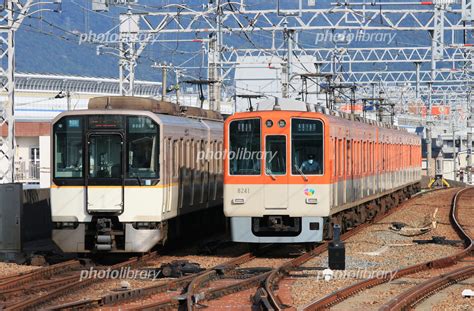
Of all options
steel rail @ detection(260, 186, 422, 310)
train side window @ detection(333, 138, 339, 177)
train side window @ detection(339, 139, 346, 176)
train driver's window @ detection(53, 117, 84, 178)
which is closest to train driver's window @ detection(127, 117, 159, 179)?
train driver's window @ detection(53, 117, 84, 178)

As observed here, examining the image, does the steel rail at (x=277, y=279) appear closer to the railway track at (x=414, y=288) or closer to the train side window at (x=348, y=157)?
the railway track at (x=414, y=288)

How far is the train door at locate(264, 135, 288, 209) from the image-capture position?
18.8 meters

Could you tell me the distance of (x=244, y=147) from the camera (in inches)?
750

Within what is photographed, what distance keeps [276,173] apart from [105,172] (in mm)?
2942

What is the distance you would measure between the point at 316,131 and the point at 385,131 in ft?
39.3

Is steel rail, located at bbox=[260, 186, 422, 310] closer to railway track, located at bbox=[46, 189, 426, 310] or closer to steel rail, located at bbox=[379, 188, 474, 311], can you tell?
railway track, located at bbox=[46, 189, 426, 310]

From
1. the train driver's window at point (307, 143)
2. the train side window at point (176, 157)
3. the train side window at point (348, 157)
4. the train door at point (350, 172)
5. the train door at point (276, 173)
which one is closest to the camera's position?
the train door at point (276, 173)

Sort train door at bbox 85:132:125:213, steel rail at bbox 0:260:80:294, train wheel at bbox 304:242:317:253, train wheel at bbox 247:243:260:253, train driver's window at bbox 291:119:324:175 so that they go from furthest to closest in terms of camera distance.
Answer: train wheel at bbox 304:242:317:253, train wheel at bbox 247:243:260:253, train driver's window at bbox 291:119:324:175, train door at bbox 85:132:125:213, steel rail at bbox 0:260:80:294

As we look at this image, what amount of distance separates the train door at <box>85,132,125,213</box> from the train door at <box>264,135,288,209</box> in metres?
2.55

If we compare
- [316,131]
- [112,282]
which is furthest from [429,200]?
[112,282]

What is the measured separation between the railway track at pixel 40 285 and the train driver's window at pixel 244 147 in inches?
108

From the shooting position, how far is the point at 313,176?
62.0 feet

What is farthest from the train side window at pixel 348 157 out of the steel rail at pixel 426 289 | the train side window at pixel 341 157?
the steel rail at pixel 426 289

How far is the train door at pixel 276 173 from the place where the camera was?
18828 mm
